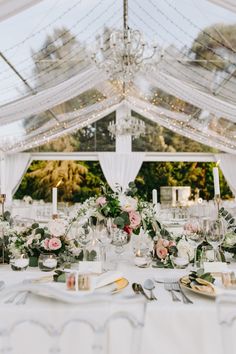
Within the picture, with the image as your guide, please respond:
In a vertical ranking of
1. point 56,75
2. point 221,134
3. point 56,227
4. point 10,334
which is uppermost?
point 56,75

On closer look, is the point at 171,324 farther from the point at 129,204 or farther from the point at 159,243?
the point at 129,204

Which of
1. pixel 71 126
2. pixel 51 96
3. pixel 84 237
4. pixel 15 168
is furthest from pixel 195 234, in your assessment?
pixel 15 168

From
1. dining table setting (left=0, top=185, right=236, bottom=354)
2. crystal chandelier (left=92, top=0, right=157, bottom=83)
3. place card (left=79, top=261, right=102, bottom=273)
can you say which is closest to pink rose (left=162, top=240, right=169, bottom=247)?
dining table setting (left=0, top=185, right=236, bottom=354)

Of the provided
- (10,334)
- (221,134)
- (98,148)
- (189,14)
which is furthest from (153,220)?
(98,148)

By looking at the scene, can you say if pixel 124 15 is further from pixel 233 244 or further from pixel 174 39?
pixel 233 244

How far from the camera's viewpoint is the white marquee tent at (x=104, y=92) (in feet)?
13.5

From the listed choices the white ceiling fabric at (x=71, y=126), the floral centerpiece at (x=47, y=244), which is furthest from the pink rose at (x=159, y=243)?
the white ceiling fabric at (x=71, y=126)

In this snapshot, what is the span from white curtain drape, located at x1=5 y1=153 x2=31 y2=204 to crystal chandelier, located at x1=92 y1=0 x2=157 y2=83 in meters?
5.28

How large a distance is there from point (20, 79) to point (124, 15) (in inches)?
70.0

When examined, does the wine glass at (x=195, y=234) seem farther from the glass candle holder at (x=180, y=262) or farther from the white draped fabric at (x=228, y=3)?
the white draped fabric at (x=228, y=3)

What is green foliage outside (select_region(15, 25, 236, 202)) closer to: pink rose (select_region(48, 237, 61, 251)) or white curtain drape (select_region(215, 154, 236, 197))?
white curtain drape (select_region(215, 154, 236, 197))

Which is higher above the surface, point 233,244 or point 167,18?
point 167,18

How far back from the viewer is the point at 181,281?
136 cm

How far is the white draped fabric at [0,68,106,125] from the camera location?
5.12 m
